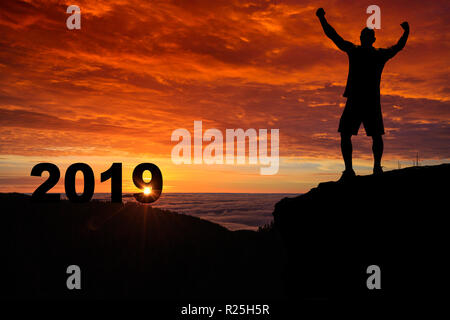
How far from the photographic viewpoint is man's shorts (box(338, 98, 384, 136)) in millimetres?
7543

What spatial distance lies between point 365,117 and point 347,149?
712mm

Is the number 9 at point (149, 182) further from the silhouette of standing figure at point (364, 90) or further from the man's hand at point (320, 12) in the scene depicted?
the man's hand at point (320, 12)

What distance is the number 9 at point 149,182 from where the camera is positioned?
47.7 ft

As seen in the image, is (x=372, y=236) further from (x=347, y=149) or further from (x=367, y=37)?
(x=367, y=37)

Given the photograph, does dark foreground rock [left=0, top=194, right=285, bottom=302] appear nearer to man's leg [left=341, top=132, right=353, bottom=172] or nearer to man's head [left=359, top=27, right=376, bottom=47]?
man's leg [left=341, top=132, right=353, bottom=172]

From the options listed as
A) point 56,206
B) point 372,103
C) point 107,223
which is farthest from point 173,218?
point 372,103

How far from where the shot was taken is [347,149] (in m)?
7.55

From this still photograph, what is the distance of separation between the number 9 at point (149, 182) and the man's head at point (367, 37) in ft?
30.6

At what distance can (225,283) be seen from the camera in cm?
1161

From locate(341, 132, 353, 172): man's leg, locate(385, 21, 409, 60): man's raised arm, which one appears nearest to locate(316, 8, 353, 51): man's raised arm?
locate(385, 21, 409, 60): man's raised arm

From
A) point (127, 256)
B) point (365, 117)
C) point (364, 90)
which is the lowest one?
point (127, 256)

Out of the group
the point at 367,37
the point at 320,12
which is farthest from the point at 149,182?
the point at 367,37
